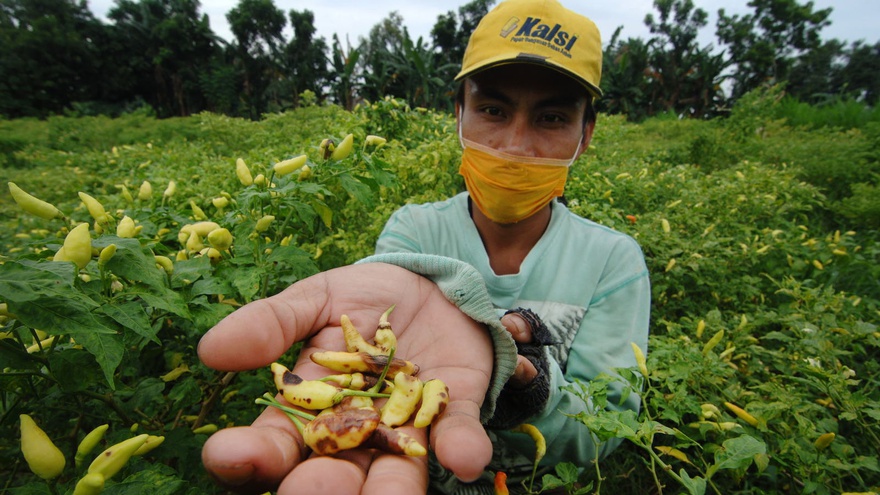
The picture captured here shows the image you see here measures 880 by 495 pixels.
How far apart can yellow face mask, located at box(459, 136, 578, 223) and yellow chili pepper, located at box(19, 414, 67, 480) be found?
1.55 meters

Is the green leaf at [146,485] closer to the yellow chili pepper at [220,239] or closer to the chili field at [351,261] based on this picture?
the chili field at [351,261]

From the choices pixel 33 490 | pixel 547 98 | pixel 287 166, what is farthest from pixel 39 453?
pixel 547 98

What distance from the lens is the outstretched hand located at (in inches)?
33.0

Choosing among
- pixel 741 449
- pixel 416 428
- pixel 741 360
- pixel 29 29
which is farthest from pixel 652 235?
pixel 29 29

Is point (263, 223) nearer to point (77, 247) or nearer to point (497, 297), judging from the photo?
point (77, 247)

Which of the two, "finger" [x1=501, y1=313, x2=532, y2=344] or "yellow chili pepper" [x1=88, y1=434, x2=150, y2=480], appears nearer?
"yellow chili pepper" [x1=88, y1=434, x2=150, y2=480]

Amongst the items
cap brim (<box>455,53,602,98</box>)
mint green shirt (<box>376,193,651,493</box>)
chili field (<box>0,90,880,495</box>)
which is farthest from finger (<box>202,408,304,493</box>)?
cap brim (<box>455,53,602,98</box>)

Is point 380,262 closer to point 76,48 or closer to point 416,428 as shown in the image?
point 416,428

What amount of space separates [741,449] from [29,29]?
4373 centimetres

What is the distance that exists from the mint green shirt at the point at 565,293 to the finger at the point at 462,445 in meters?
0.60

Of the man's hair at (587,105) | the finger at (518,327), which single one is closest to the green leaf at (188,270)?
the finger at (518,327)

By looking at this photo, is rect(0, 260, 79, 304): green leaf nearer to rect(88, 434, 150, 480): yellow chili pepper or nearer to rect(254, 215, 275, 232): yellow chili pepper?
rect(88, 434, 150, 480): yellow chili pepper

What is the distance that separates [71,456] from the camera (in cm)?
148

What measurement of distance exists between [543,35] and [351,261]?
1.37m
